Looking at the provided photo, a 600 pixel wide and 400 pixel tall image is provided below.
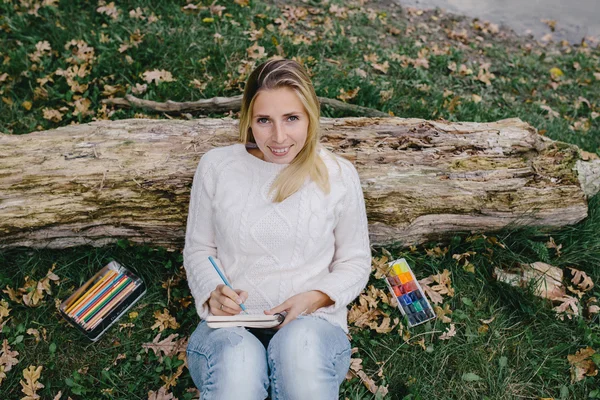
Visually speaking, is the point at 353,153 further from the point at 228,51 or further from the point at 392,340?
the point at 228,51

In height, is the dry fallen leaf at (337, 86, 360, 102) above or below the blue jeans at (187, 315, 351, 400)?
above

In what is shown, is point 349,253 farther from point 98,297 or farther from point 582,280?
point 582,280

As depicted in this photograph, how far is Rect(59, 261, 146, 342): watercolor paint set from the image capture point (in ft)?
9.70

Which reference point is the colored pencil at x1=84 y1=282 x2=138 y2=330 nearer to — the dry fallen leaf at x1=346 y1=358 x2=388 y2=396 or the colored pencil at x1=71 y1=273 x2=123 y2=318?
the colored pencil at x1=71 y1=273 x2=123 y2=318

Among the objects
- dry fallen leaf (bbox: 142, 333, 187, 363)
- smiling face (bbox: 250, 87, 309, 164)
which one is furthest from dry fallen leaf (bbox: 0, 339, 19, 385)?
smiling face (bbox: 250, 87, 309, 164)

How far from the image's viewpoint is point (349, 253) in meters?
2.66

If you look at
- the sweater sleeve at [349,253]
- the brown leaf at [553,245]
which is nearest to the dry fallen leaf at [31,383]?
the sweater sleeve at [349,253]

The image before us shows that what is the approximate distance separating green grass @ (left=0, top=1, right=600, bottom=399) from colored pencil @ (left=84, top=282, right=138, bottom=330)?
129 mm

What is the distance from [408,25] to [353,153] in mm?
4738

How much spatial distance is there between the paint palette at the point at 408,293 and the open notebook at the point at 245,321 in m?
1.22

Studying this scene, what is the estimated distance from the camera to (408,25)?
6.94 m

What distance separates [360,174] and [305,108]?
0.90 metres

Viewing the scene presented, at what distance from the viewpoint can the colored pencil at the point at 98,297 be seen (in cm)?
298

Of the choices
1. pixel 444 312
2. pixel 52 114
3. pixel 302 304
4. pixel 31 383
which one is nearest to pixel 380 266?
pixel 444 312
